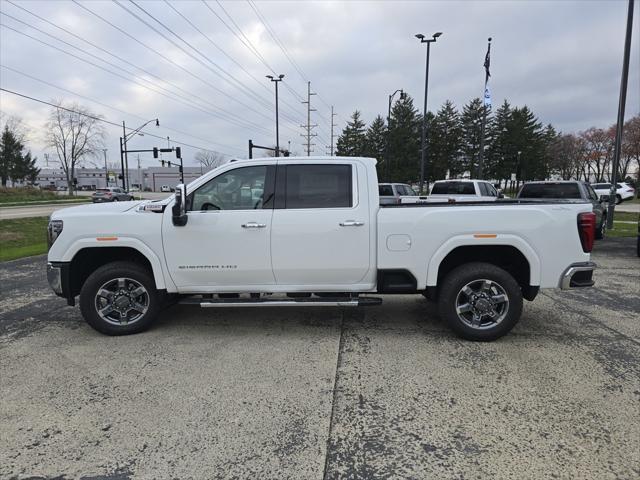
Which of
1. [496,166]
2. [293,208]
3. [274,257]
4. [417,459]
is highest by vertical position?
[496,166]

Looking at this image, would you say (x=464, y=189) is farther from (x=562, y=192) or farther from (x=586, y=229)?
(x=586, y=229)

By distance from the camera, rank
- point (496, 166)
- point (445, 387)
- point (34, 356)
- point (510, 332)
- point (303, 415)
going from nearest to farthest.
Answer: point (303, 415), point (445, 387), point (34, 356), point (510, 332), point (496, 166)

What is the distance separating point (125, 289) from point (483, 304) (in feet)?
13.0

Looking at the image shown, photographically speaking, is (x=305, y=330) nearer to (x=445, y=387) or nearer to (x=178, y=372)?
(x=178, y=372)

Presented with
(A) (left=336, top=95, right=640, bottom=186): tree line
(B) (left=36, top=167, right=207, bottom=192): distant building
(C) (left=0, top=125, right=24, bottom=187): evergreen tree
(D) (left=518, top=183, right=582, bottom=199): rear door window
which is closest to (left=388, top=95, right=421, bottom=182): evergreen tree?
(A) (left=336, top=95, right=640, bottom=186): tree line

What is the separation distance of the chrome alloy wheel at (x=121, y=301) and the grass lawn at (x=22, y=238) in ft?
23.3

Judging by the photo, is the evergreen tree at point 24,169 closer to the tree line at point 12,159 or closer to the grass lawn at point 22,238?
→ the tree line at point 12,159

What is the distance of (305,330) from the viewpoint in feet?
16.8

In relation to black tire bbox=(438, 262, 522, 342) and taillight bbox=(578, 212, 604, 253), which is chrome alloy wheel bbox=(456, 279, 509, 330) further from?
taillight bbox=(578, 212, 604, 253)

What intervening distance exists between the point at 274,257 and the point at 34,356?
8.60 feet

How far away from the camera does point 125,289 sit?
193 inches

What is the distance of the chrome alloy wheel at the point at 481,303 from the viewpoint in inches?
182

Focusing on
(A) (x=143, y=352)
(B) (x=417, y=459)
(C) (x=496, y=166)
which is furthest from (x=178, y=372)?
(C) (x=496, y=166)

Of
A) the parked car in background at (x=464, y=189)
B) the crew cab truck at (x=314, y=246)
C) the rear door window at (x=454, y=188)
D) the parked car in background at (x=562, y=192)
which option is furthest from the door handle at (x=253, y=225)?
the rear door window at (x=454, y=188)
